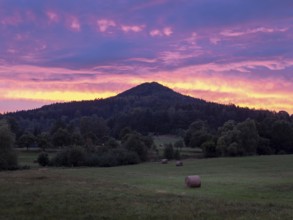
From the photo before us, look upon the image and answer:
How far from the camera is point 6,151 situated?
270 ft

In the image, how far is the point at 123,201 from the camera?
68.7 feet

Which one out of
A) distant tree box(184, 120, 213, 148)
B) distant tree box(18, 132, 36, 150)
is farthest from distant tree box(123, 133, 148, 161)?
distant tree box(18, 132, 36, 150)

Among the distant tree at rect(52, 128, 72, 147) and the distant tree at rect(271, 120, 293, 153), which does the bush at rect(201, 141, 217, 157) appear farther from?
the distant tree at rect(52, 128, 72, 147)

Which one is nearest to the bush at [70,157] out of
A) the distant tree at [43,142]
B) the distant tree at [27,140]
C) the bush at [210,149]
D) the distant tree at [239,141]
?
the bush at [210,149]

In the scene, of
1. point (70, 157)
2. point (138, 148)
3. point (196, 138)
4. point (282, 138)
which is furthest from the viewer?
point (196, 138)

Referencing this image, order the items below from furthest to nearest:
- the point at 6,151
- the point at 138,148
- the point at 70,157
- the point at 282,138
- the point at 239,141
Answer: the point at 282,138
the point at 138,148
the point at 239,141
the point at 70,157
the point at 6,151

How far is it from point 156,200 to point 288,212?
21.4 feet

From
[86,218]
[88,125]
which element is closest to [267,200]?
[86,218]

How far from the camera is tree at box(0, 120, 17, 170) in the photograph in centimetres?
8006

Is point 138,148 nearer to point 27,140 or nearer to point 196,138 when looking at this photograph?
point 196,138

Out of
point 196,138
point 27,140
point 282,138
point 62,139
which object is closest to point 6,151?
point 62,139

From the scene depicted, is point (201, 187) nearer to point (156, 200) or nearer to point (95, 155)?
point (156, 200)

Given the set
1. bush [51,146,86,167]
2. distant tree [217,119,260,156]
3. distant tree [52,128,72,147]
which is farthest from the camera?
distant tree [52,128,72,147]

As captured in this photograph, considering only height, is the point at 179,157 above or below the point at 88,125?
below
